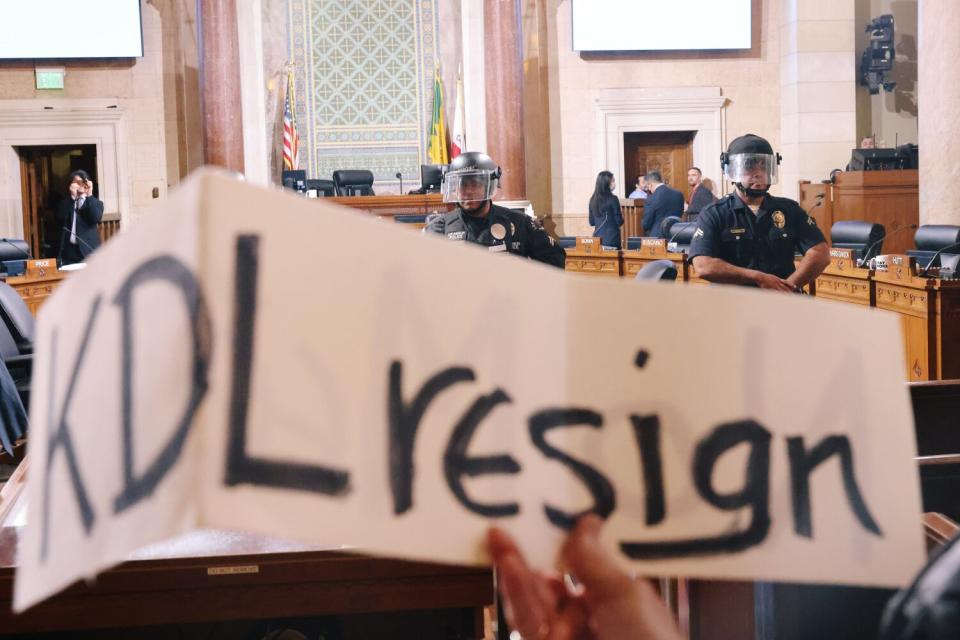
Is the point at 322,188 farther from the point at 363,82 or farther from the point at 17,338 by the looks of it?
the point at 17,338

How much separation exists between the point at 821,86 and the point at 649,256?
7.01 meters

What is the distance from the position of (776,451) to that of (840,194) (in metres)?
14.1

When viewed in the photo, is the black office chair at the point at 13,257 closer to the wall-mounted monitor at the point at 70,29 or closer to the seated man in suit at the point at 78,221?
the seated man in suit at the point at 78,221

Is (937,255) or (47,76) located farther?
(47,76)

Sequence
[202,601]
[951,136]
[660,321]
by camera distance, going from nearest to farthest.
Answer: [660,321]
[202,601]
[951,136]

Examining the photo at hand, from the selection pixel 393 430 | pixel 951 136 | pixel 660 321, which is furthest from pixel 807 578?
pixel 951 136

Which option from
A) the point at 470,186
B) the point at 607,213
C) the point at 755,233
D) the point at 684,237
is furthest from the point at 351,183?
the point at 755,233

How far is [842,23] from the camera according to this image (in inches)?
632

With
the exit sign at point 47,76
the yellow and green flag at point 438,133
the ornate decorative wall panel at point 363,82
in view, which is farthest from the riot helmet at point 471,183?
the ornate decorative wall panel at point 363,82

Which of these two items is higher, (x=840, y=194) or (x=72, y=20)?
(x=72, y=20)

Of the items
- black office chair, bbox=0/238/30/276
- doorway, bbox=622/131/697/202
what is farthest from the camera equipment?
black office chair, bbox=0/238/30/276

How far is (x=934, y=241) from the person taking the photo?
25.1 feet

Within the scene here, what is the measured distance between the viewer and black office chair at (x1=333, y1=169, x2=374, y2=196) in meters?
15.4

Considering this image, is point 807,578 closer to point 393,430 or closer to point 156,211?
point 393,430
